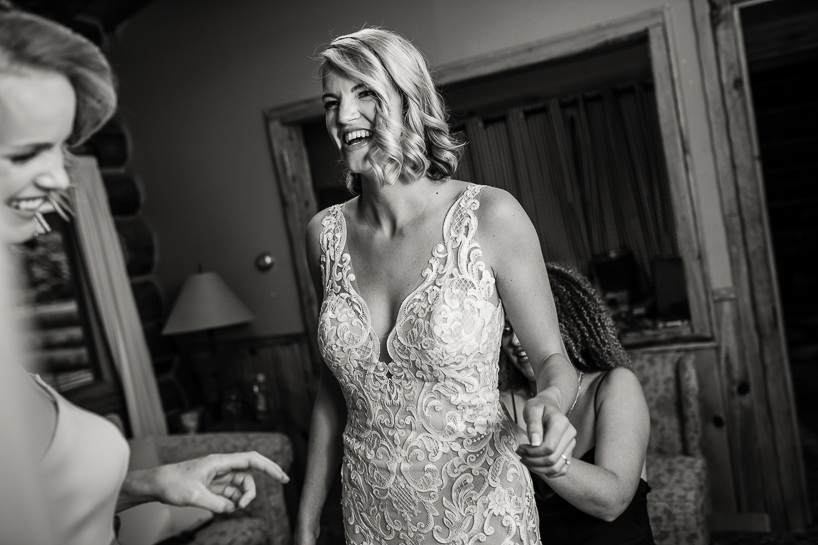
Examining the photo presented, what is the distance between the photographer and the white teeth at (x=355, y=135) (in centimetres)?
116

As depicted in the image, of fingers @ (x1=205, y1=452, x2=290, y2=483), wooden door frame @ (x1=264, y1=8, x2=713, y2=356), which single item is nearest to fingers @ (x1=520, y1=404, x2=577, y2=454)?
fingers @ (x1=205, y1=452, x2=290, y2=483)

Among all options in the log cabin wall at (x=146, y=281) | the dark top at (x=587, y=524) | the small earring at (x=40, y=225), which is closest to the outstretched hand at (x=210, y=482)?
the small earring at (x=40, y=225)

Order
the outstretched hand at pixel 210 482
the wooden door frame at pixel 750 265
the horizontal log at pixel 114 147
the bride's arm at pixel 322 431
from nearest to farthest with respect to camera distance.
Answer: the outstretched hand at pixel 210 482
the bride's arm at pixel 322 431
the wooden door frame at pixel 750 265
the horizontal log at pixel 114 147

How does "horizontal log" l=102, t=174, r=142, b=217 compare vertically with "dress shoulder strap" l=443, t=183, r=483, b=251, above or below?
above

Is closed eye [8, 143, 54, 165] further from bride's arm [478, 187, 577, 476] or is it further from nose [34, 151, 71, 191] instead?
bride's arm [478, 187, 577, 476]

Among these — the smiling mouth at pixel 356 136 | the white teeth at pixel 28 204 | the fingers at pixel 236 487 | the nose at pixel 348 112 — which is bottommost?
the fingers at pixel 236 487

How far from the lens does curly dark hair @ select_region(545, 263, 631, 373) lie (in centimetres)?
176

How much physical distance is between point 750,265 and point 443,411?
2.11 metres

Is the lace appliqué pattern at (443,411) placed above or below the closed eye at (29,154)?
below

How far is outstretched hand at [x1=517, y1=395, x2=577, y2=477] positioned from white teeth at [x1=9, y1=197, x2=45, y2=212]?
1.86 feet

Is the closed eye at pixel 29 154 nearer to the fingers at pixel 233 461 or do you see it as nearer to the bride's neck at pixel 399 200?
the fingers at pixel 233 461

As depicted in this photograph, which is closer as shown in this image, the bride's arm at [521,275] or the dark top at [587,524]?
the bride's arm at [521,275]

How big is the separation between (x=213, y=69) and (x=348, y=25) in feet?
2.57

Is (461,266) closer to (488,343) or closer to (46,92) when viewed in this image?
(488,343)
